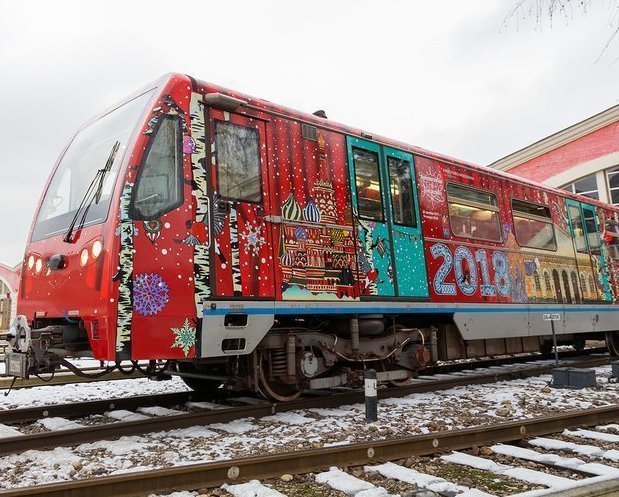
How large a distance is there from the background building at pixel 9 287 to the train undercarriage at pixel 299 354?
18.6 metres

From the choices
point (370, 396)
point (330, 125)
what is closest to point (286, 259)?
point (370, 396)

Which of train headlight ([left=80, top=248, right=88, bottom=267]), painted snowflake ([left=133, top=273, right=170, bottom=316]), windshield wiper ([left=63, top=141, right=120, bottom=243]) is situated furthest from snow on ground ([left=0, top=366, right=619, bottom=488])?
windshield wiper ([left=63, top=141, right=120, bottom=243])

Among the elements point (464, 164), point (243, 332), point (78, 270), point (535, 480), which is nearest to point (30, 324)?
point (78, 270)

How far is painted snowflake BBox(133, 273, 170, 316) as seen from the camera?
4.68 meters

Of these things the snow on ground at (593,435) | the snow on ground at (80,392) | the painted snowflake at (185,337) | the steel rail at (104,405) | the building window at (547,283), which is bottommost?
the snow on ground at (593,435)

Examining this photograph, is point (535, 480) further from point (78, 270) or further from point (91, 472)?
point (78, 270)

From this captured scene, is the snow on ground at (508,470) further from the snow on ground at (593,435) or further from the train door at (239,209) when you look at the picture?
the train door at (239,209)

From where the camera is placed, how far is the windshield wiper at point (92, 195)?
5195mm

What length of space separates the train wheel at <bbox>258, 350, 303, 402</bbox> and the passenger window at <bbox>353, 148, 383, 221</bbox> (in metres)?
2.16

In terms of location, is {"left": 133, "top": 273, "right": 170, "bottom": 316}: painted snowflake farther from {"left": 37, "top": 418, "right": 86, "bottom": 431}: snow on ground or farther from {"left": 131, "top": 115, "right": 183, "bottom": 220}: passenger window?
{"left": 37, "top": 418, "right": 86, "bottom": 431}: snow on ground

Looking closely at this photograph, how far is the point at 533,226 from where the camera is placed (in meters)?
9.45

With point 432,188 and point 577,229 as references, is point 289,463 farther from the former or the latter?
point 577,229

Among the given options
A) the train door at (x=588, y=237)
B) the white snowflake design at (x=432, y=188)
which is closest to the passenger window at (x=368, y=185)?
the white snowflake design at (x=432, y=188)

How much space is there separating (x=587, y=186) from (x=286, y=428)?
23.7 m
